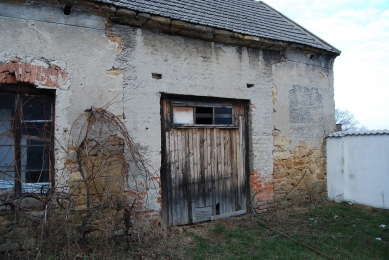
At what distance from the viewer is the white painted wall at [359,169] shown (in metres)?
6.77

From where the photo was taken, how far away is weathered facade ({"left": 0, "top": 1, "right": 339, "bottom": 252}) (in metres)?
4.62

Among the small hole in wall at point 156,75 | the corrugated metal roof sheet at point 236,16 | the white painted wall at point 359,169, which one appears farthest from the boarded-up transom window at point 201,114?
the white painted wall at point 359,169

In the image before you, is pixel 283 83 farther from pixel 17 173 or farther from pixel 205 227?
pixel 17 173

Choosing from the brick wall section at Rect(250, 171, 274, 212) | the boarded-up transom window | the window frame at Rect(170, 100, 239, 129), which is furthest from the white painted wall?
the boarded-up transom window

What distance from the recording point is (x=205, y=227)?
18.6 ft

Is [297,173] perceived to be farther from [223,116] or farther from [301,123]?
[223,116]

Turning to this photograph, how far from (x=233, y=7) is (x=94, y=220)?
6.00m

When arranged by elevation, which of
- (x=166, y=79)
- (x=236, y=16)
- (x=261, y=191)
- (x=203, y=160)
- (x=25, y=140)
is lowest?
(x=261, y=191)

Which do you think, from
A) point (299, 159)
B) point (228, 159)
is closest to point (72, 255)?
point (228, 159)

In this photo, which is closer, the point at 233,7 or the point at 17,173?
the point at 17,173

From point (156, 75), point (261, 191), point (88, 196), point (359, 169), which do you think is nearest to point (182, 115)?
point (156, 75)

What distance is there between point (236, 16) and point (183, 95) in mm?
2728

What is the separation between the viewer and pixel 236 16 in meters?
6.97

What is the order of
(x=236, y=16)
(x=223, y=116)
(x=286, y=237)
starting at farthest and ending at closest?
(x=236, y=16) < (x=223, y=116) < (x=286, y=237)
